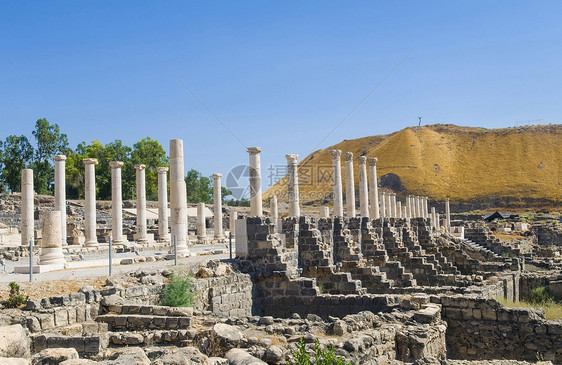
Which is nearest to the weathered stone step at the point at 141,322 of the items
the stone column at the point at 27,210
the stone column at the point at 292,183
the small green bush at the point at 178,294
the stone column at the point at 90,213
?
the small green bush at the point at 178,294

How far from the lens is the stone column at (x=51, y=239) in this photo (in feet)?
54.2

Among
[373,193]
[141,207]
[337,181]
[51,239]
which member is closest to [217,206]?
[141,207]

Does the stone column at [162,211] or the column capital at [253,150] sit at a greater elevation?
the column capital at [253,150]

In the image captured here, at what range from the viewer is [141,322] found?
10523 millimetres

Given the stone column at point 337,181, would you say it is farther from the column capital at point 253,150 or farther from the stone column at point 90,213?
the stone column at point 90,213

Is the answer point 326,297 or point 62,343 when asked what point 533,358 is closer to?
point 326,297

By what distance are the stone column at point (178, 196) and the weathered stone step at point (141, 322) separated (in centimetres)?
1065

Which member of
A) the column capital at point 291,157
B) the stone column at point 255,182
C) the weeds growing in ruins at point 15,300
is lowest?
the weeds growing in ruins at point 15,300

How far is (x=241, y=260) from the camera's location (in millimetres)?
16062

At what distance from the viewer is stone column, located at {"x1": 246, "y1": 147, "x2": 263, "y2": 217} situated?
2019 cm

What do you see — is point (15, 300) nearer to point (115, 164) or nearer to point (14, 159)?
point (115, 164)

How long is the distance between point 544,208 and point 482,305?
3557 inches

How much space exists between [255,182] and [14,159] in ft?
152

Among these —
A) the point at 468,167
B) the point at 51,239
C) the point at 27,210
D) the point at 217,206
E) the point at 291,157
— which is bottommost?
the point at 51,239
